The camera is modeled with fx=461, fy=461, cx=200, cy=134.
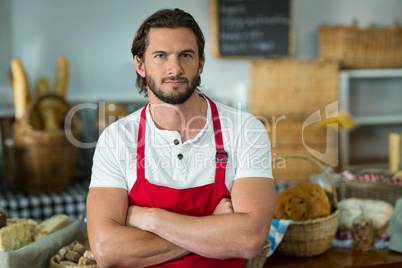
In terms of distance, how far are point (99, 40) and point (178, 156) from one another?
2.33 meters

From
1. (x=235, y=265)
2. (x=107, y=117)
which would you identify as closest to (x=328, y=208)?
(x=235, y=265)

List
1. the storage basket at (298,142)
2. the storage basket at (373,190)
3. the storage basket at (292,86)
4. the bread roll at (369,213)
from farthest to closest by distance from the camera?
1. the storage basket at (292,86)
2. the storage basket at (298,142)
3. the storage basket at (373,190)
4. the bread roll at (369,213)

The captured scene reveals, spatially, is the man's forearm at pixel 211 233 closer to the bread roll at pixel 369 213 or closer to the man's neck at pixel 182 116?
the man's neck at pixel 182 116

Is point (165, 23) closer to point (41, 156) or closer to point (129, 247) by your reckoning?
point (129, 247)

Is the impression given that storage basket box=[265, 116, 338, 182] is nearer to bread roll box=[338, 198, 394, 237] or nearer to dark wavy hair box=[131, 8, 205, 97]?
bread roll box=[338, 198, 394, 237]

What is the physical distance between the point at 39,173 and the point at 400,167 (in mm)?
2039

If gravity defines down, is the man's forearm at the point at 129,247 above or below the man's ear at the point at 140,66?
below

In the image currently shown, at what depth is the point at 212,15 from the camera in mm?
3762

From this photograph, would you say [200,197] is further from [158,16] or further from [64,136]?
[64,136]

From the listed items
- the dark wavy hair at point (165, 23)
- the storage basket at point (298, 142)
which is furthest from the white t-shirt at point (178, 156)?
the storage basket at point (298, 142)

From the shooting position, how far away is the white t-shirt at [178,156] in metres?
1.44

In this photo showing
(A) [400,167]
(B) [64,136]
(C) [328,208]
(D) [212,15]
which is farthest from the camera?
(D) [212,15]

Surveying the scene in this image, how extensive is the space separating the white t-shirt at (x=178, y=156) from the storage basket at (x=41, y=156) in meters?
1.31

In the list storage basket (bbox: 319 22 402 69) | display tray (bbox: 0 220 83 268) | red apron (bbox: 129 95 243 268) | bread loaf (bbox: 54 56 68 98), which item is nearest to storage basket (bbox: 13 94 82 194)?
bread loaf (bbox: 54 56 68 98)
